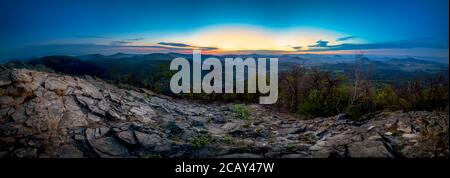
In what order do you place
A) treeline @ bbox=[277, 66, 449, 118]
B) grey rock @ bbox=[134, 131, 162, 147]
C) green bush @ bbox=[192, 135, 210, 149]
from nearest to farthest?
green bush @ bbox=[192, 135, 210, 149] < grey rock @ bbox=[134, 131, 162, 147] < treeline @ bbox=[277, 66, 449, 118]

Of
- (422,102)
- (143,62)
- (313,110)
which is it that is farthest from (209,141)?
(143,62)

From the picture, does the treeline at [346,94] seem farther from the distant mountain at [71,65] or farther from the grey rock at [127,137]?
the grey rock at [127,137]

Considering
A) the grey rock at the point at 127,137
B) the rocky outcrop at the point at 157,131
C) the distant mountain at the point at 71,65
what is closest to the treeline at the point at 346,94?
the rocky outcrop at the point at 157,131

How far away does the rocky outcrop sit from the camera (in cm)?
607

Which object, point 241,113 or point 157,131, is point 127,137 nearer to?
point 157,131

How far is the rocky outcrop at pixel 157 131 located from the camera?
19.9ft

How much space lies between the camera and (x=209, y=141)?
7266 mm

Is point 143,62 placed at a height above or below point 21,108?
above

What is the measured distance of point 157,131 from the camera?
7.98m

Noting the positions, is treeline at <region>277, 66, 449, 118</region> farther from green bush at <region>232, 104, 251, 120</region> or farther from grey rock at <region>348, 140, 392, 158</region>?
grey rock at <region>348, 140, 392, 158</region>

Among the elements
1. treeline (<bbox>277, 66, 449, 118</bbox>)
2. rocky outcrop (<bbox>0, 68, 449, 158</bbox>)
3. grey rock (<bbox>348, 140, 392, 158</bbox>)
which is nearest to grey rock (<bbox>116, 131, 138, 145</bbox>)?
rocky outcrop (<bbox>0, 68, 449, 158</bbox>)

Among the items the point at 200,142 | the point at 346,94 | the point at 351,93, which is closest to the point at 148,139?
the point at 200,142
